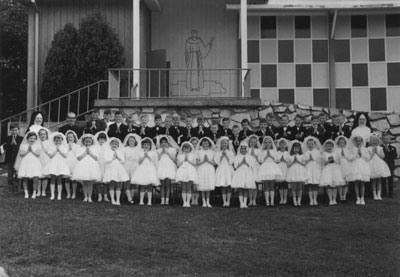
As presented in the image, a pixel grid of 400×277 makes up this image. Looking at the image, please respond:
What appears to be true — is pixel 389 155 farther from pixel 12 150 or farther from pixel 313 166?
pixel 12 150

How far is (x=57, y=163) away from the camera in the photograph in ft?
31.1

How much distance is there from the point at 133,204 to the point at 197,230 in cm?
246

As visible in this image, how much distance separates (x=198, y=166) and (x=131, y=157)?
1.28 metres

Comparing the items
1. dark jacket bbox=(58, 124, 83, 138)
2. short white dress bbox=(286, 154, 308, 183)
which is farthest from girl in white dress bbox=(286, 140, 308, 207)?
dark jacket bbox=(58, 124, 83, 138)

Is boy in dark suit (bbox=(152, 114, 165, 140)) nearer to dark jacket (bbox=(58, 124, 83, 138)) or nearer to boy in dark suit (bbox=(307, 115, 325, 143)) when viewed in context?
dark jacket (bbox=(58, 124, 83, 138))

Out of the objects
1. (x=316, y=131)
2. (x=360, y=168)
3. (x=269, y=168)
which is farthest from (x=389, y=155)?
(x=269, y=168)

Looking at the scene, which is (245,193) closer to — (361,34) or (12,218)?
(12,218)

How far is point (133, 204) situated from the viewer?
946 centimetres

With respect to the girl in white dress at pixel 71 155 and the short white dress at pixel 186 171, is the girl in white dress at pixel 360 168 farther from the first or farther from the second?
the girl in white dress at pixel 71 155

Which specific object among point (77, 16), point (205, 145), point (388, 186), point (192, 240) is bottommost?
point (192, 240)

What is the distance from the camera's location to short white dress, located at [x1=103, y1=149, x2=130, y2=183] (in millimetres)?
9406

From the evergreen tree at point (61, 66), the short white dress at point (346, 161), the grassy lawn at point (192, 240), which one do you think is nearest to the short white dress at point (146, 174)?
the grassy lawn at point (192, 240)

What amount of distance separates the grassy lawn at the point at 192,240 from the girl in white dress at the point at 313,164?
0.74 meters

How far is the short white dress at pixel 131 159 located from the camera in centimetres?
977
